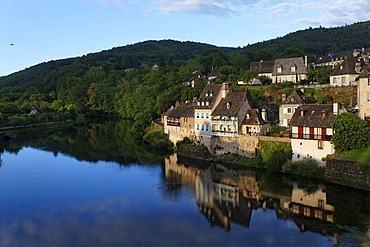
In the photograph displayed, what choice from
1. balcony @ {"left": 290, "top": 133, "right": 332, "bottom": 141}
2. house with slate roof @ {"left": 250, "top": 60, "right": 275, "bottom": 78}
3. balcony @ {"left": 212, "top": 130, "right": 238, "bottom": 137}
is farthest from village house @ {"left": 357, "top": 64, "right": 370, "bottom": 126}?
house with slate roof @ {"left": 250, "top": 60, "right": 275, "bottom": 78}

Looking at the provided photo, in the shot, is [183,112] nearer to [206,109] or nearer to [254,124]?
[206,109]

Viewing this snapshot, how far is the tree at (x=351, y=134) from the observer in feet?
118

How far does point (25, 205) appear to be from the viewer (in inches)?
1330

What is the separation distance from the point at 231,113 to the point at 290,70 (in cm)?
2532

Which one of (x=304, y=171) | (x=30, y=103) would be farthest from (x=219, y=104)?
(x=30, y=103)

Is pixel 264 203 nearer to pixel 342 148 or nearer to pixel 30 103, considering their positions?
pixel 342 148

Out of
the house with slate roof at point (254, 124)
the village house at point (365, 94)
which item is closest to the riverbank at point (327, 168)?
the house with slate roof at point (254, 124)

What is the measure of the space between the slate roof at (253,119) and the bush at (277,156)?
4603 millimetres

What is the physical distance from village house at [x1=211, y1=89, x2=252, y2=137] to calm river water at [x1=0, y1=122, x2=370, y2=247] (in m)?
4.84

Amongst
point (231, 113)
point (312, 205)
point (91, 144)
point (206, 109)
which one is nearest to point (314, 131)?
point (312, 205)

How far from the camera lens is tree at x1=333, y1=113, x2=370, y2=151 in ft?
118

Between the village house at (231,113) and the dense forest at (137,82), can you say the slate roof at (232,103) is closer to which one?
the village house at (231,113)

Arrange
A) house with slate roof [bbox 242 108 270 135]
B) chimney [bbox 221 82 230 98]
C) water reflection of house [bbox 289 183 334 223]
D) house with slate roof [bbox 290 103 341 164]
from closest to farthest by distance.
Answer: water reflection of house [bbox 289 183 334 223], house with slate roof [bbox 290 103 341 164], house with slate roof [bbox 242 108 270 135], chimney [bbox 221 82 230 98]

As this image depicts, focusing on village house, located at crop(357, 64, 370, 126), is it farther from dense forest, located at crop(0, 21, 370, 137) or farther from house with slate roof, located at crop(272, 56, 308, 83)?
dense forest, located at crop(0, 21, 370, 137)
